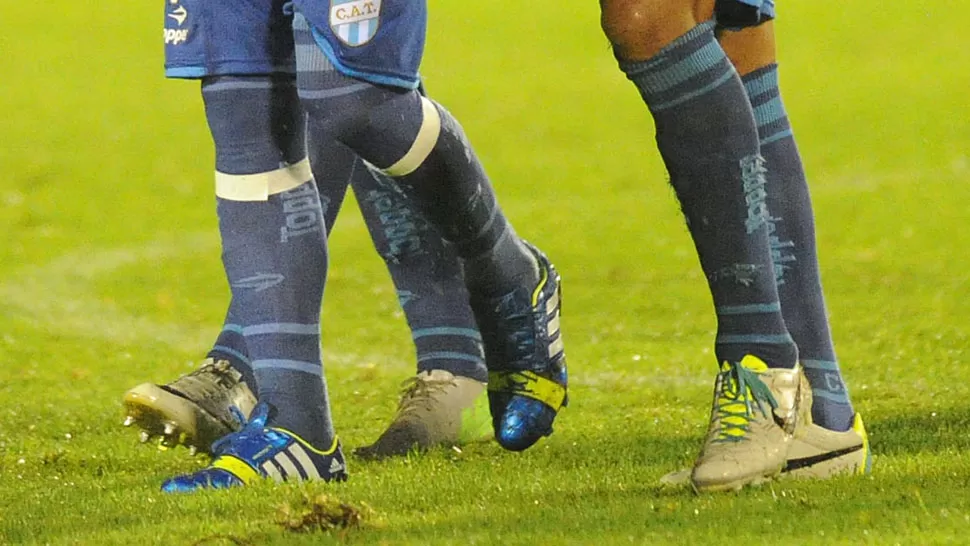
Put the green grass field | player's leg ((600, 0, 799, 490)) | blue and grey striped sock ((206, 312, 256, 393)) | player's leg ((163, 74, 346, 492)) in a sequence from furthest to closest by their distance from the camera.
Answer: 1. blue and grey striped sock ((206, 312, 256, 393))
2. player's leg ((163, 74, 346, 492))
3. player's leg ((600, 0, 799, 490))
4. the green grass field

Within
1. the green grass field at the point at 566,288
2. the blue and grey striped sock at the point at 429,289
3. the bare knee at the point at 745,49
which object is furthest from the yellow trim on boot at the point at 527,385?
the bare knee at the point at 745,49

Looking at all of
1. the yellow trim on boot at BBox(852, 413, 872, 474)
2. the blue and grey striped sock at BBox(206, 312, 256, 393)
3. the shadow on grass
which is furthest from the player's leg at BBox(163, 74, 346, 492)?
the shadow on grass

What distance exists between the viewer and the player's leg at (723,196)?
10.8 ft

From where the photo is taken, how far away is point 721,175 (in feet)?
11.0

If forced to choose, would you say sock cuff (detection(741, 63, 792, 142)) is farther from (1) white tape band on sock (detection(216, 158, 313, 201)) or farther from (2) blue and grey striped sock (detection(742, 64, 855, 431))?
(1) white tape band on sock (detection(216, 158, 313, 201))

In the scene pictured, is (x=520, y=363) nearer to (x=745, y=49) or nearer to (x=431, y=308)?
(x=431, y=308)

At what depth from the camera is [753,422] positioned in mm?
3326

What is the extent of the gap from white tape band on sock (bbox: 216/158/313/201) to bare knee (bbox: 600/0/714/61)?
2.46 ft

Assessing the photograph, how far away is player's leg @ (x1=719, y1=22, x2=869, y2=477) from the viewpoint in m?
3.68

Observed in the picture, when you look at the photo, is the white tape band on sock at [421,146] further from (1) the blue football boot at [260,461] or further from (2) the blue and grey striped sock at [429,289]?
(2) the blue and grey striped sock at [429,289]

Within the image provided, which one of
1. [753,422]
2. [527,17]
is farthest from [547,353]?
[527,17]

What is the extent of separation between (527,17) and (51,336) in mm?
14146

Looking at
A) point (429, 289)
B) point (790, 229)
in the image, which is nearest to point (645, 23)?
point (790, 229)

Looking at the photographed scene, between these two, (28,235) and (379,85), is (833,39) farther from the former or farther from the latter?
(379,85)
